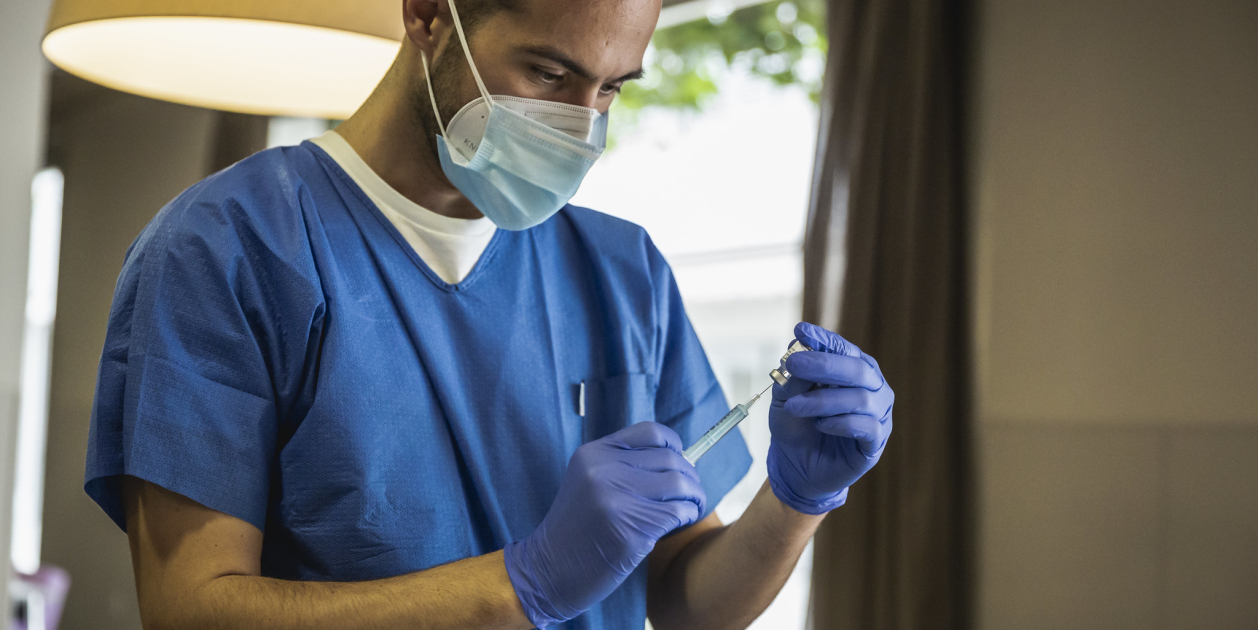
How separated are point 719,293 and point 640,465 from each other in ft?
8.29

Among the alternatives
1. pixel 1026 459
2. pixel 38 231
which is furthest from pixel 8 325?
pixel 1026 459

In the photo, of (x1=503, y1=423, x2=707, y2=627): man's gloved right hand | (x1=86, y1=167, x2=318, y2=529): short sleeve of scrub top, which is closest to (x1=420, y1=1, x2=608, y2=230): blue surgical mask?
(x1=86, y1=167, x2=318, y2=529): short sleeve of scrub top

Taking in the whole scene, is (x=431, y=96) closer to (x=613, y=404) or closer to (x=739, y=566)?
(x=613, y=404)

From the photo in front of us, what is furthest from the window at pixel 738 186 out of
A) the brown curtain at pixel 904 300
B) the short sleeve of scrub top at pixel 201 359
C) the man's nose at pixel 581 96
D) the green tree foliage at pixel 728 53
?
the short sleeve of scrub top at pixel 201 359

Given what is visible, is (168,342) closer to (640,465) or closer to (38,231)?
(640,465)

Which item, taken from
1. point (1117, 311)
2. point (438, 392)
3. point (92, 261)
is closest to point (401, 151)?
point (438, 392)

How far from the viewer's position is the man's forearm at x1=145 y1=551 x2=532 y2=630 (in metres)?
0.84

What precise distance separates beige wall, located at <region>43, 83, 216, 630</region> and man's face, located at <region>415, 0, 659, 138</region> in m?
2.08

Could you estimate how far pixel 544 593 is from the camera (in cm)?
89

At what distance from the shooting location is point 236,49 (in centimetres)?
133

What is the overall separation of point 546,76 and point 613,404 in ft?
1.36

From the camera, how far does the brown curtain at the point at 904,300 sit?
6.49ft

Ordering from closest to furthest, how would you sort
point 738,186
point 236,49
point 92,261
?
point 236,49, point 92,261, point 738,186

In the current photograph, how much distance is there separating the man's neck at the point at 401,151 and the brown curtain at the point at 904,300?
1.21 metres
